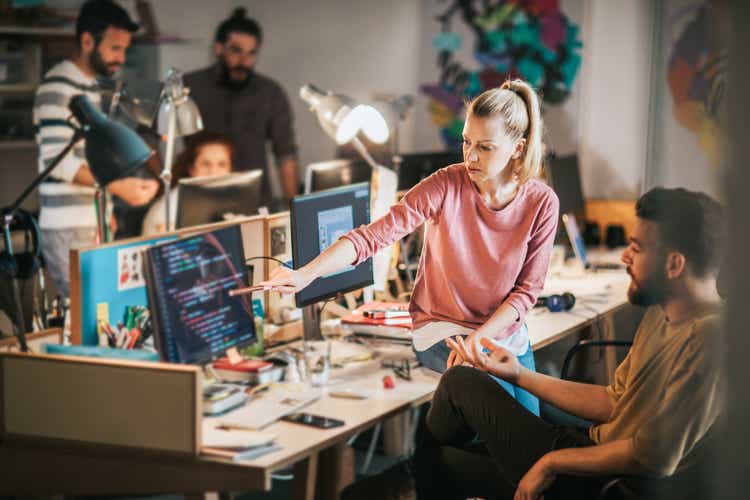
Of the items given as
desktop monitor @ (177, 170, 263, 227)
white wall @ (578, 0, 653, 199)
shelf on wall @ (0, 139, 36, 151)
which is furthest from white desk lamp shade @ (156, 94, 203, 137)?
white wall @ (578, 0, 653, 199)

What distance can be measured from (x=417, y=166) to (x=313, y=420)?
2.43 m

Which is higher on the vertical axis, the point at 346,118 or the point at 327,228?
the point at 346,118

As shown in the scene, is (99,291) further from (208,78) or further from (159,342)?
(208,78)

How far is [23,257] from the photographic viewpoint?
94.1 inches

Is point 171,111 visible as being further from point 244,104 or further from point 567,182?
point 567,182

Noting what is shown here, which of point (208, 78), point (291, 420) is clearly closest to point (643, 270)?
point (291, 420)

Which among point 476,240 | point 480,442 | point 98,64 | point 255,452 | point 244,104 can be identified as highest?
point 98,64

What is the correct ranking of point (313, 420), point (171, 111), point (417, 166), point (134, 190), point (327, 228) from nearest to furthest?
1. point (313, 420)
2. point (327, 228)
3. point (171, 111)
4. point (134, 190)
5. point (417, 166)

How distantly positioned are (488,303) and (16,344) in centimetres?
116

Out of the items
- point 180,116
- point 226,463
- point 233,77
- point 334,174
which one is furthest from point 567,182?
point 226,463

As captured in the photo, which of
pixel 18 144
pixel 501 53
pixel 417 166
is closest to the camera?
pixel 417 166

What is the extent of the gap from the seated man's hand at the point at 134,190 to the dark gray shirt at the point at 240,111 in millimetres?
978

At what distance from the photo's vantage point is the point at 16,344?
7.74 ft

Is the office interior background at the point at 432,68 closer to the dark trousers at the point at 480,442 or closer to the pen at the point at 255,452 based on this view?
the dark trousers at the point at 480,442
